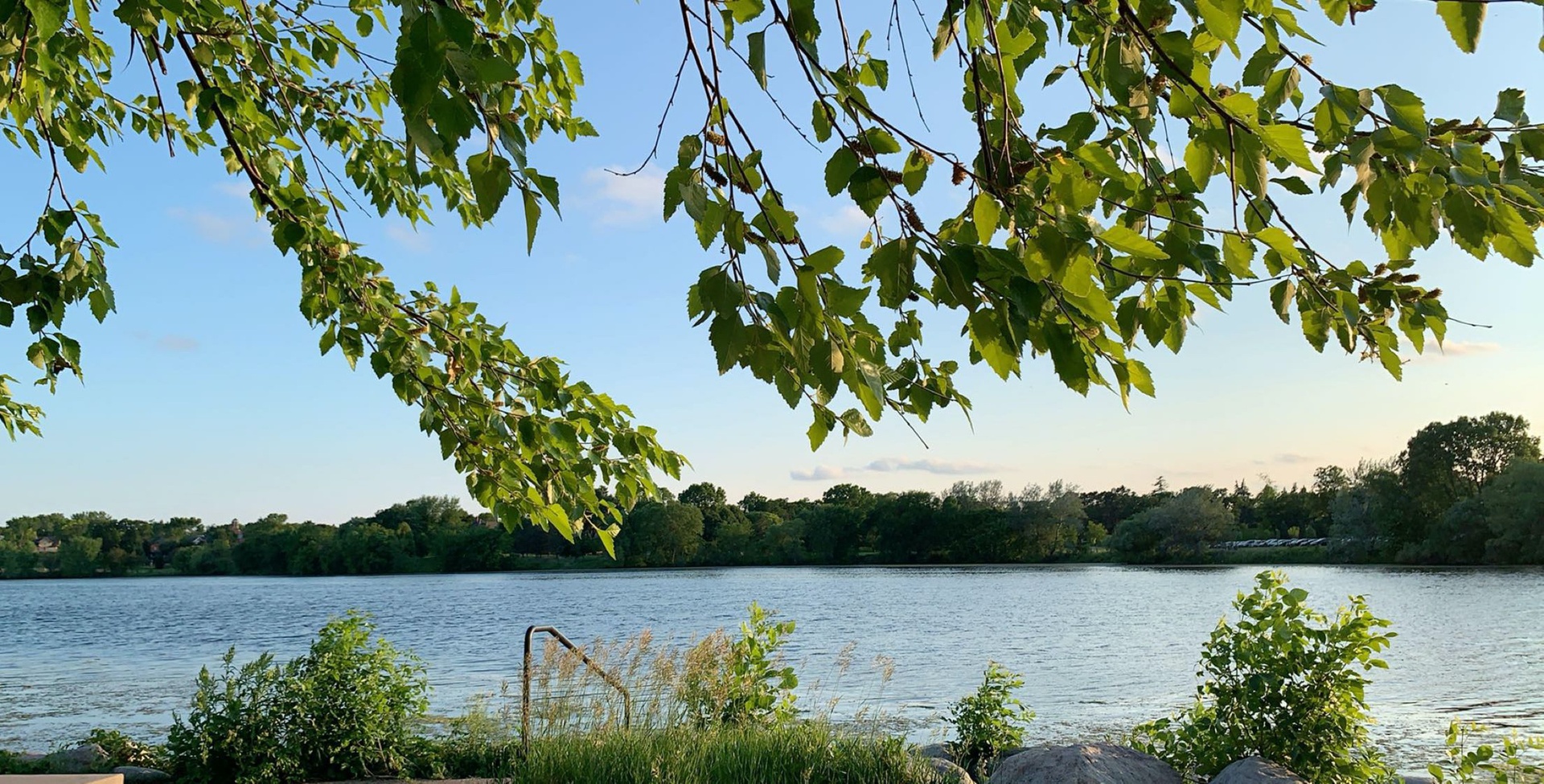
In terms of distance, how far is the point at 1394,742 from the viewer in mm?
10641

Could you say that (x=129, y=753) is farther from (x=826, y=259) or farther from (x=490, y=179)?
(x=826, y=259)

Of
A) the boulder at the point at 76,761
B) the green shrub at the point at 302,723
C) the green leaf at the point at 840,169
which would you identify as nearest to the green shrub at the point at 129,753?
the boulder at the point at 76,761

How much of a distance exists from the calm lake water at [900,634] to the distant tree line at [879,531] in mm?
6580

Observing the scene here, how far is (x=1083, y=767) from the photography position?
5238 millimetres

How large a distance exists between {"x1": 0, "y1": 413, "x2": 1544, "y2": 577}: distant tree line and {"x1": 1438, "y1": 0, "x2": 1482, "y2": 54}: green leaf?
198ft

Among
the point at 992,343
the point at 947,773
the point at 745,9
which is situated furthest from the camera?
the point at 947,773

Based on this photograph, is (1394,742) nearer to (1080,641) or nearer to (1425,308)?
(1425,308)

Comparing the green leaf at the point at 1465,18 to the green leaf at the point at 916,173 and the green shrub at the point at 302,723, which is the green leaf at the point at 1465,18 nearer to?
the green leaf at the point at 916,173

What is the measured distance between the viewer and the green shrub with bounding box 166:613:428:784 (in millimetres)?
6949

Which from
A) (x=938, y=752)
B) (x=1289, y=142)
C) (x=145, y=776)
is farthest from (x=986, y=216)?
(x=145, y=776)

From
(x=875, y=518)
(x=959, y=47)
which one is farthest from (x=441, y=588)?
(x=959, y=47)

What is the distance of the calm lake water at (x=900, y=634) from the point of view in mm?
14164

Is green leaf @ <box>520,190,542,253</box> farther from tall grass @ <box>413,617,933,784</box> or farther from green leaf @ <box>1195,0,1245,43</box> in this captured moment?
tall grass @ <box>413,617,933,784</box>

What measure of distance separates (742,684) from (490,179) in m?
6.35
